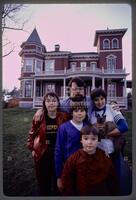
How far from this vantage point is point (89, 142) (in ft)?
7.42

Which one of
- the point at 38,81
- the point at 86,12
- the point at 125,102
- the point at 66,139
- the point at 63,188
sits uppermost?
the point at 86,12

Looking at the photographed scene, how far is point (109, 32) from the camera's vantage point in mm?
2412

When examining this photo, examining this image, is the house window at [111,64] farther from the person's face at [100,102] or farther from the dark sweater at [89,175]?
the dark sweater at [89,175]

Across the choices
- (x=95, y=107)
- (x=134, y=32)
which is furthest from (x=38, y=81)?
(x=134, y=32)

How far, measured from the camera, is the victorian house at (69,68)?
234 cm

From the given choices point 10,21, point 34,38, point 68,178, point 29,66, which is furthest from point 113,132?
point 10,21

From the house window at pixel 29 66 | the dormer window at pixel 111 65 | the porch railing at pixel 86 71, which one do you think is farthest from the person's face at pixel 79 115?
the house window at pixel 29 66

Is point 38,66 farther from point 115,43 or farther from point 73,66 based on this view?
point 115,43

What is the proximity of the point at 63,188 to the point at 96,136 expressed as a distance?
0.57 meters

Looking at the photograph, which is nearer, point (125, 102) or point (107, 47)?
point (125, 102)

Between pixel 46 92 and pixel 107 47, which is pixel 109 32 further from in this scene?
pixel 46 92

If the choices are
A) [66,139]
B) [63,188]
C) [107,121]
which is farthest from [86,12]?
[63,188]

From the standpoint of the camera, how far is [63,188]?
2299 millimetres

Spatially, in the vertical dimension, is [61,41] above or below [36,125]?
above
